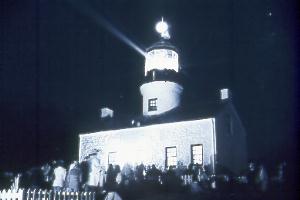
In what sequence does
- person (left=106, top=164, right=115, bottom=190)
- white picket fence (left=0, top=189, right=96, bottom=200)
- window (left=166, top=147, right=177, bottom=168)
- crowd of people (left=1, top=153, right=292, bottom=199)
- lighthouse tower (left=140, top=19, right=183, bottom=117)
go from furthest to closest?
lighthouse tower (left=140, top=19, right=183, bottom=117), window (left=166, top=147, right=177, bottom=168), person (left=106, top=164, right=115, bottom=190), crowd of people (left=1, top=153, right=292, bottom=199), white picket fence (left=0, top=189, right=96, bottom=200)

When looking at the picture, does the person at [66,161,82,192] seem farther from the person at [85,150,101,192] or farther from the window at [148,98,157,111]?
the window at [148,98,157,111]

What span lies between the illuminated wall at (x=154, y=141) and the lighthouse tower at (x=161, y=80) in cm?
344

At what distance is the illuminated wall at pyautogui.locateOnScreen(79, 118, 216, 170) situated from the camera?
25172mm

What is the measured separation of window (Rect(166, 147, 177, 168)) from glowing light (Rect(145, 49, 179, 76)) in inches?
269

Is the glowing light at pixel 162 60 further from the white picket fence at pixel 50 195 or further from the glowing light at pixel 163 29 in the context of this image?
the white picket fence at pixel 50 195

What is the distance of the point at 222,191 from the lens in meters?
17.1

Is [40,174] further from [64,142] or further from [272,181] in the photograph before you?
[64,142]

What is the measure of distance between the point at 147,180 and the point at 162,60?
515 inches

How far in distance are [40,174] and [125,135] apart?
7.94m

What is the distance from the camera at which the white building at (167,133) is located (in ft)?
83.0

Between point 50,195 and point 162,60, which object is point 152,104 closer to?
point 162,60

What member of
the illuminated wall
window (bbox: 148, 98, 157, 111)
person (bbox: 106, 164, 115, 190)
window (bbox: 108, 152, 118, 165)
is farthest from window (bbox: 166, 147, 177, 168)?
person (bbox: 106, 164, 115, 190)

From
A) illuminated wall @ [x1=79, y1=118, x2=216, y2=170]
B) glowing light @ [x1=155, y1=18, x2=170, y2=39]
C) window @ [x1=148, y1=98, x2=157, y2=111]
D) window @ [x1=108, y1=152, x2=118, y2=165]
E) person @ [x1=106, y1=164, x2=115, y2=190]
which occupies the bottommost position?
person @ [x1=106, y1=164, x2=115, y2=190]

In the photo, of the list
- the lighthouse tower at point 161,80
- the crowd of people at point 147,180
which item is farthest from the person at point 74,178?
the lighthouse tower at point 161,80
